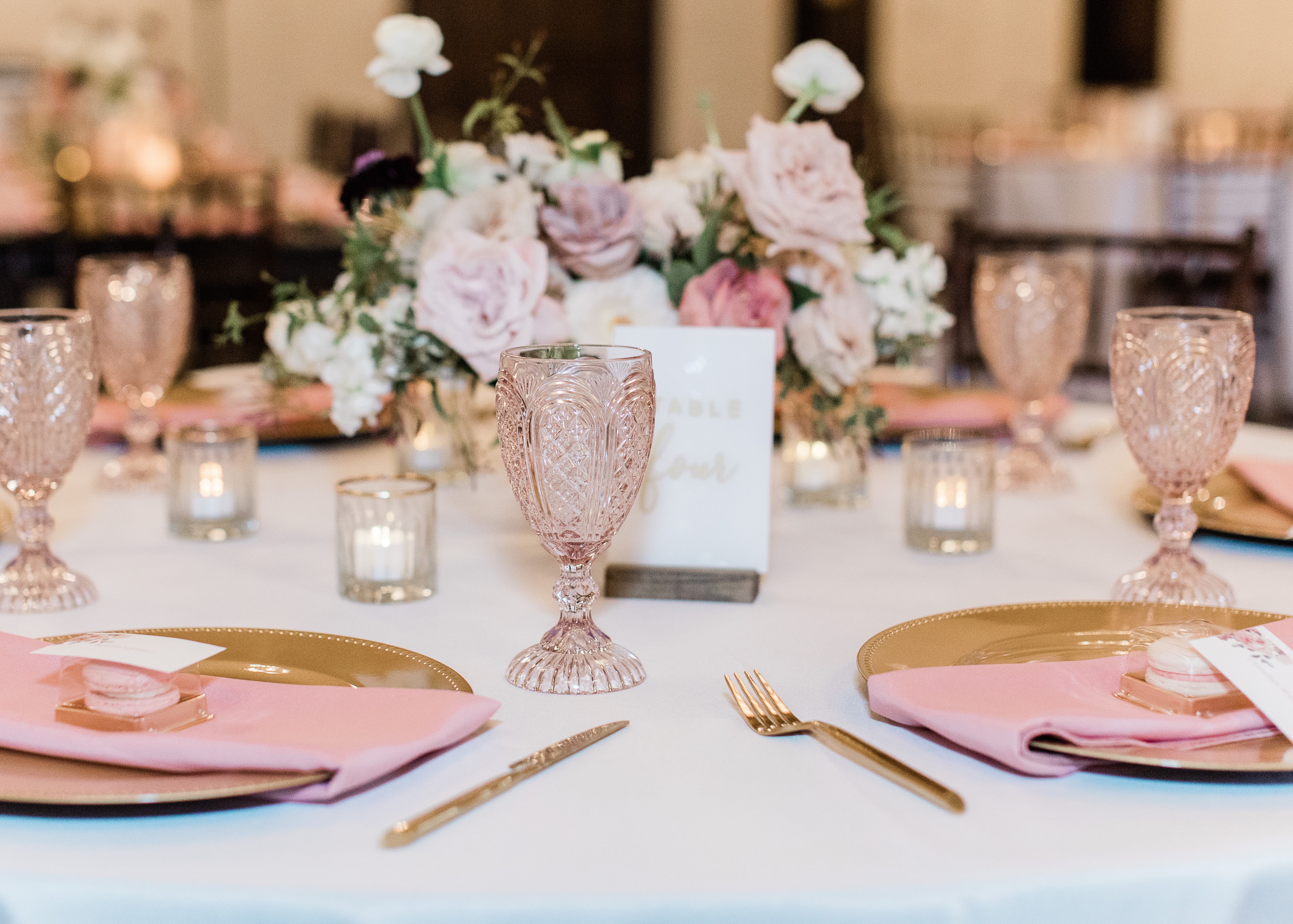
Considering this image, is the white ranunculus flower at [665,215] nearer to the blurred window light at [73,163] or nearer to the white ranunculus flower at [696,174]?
the white ranunculus flower at [696,174]

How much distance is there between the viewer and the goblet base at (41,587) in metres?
1.06

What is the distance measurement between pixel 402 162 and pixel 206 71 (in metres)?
7.76

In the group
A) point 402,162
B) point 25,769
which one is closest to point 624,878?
point 25,769

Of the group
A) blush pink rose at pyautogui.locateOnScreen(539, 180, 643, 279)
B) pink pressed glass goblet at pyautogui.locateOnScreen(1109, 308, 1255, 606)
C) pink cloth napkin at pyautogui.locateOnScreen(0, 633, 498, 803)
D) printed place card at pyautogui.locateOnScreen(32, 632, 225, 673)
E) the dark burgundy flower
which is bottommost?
pink cloth napkin at pyautogui.locateOnScreen(0, 633, 498, 803)

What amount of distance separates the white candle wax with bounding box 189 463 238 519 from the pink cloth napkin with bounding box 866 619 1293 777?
2.33 ft

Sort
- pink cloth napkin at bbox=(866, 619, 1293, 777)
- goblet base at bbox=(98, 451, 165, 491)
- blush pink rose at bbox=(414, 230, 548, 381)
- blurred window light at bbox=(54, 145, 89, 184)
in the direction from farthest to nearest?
blurred window light at bbox=(54, 145, 89, 184), goblet base at bbox=(98, 451, 165, 491), blush pink rose at bbox=(414, 230, 548, 381), pink cloth napkin at bbox=(866, 619, 1293, 777)

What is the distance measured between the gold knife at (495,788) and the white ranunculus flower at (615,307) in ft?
1.66

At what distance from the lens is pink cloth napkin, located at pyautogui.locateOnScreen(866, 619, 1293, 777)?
0.72 m

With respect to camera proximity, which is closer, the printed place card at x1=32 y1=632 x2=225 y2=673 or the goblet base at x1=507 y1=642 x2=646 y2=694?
the printed place card at x1=32 y1=632 x2=225 y2=673

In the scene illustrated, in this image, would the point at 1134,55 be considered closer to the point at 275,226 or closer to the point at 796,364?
the point at 275,226

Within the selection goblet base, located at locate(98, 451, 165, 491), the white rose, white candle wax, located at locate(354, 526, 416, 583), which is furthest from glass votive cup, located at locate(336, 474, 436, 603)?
goblet base, located at locate(98, 451, 165, 491)

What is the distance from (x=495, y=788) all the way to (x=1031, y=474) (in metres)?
0.97

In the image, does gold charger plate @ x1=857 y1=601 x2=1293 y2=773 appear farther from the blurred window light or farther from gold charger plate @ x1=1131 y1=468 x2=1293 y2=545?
the blurred window light

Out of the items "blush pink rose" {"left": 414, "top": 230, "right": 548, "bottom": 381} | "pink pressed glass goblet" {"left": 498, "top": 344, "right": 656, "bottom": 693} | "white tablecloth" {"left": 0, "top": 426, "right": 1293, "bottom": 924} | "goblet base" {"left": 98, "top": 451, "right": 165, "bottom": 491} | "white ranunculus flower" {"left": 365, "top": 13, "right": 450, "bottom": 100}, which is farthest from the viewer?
"goblet base" {"left": 98, "top": 451, "right": 165, "bottom": 491}
